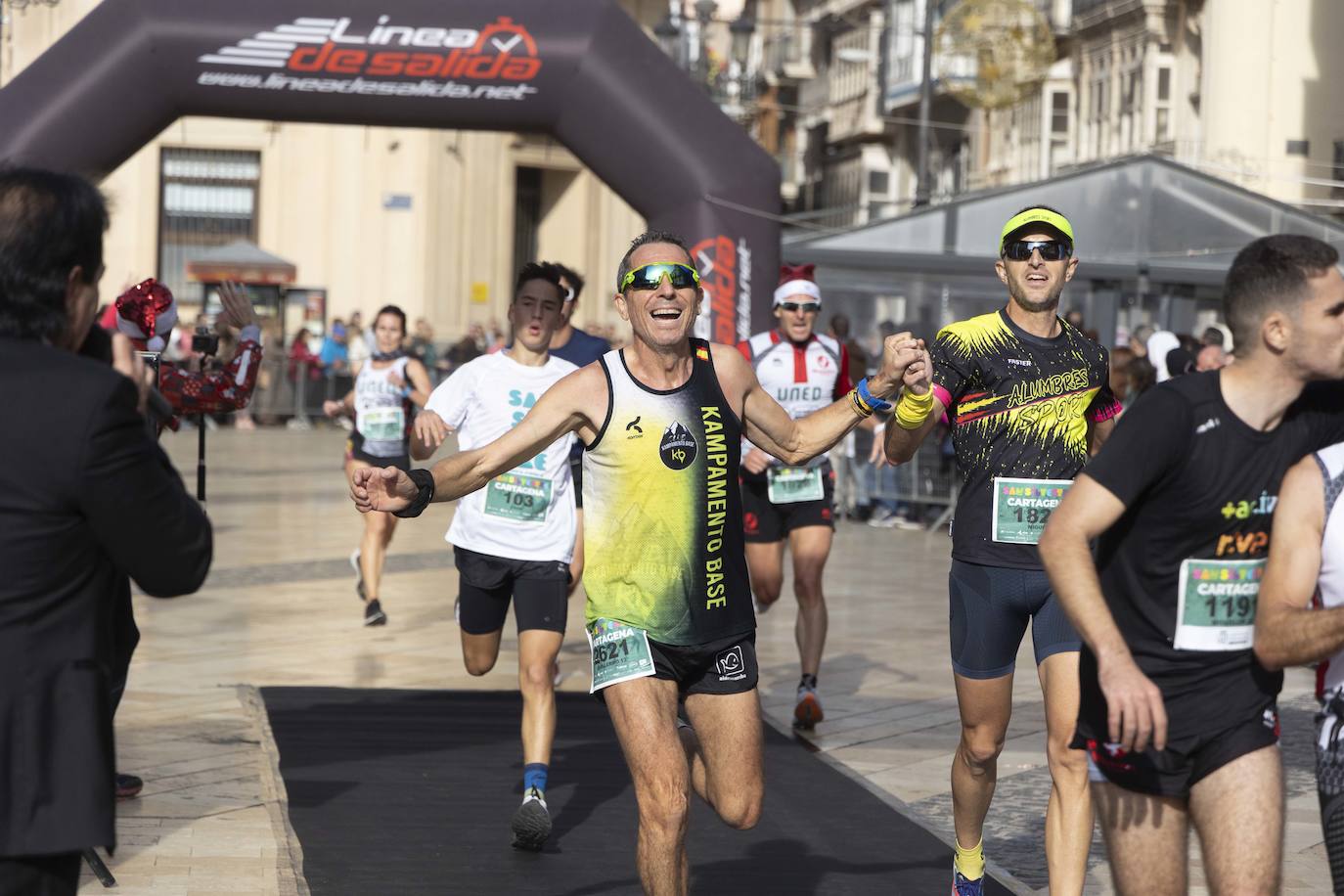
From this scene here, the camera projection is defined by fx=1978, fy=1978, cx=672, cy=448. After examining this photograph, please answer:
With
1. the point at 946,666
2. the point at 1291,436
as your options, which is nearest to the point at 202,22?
the point at 946,666

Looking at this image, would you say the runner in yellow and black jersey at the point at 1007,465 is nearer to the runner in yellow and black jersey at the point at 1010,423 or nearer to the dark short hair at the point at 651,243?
the runner in yellow and black jersey at the point at 1010,423

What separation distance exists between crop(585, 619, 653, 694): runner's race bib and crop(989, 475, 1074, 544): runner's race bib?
1.24m

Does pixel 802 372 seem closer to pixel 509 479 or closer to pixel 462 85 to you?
pixel 509 479

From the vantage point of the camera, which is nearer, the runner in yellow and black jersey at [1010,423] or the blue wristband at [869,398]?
the blue wristband at [869,398]

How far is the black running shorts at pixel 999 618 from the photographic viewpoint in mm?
5816

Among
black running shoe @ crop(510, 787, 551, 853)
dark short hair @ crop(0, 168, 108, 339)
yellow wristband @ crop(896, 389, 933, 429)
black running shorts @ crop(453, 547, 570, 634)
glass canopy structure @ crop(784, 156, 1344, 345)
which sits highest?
glass canopy structure @ crop(784, 156, 1344, 345)

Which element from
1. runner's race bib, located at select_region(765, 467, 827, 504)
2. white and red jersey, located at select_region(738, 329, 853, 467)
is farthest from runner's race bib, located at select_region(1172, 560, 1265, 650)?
white and red jersey, located at select_region(738, 329, 853, 467)

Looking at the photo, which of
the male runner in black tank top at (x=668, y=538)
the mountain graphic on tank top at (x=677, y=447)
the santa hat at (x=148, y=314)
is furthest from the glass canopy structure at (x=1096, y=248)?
the mountain graphic on tank top at (x=677, y=447)

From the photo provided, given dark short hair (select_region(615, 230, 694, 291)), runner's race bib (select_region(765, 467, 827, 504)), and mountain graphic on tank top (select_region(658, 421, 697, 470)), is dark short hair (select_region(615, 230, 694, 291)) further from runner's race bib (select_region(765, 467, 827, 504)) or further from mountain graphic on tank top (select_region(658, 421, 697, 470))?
runner's race bib (select_region(765, 467, 827, 504))

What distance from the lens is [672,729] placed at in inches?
204

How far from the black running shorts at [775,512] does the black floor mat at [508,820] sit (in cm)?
102

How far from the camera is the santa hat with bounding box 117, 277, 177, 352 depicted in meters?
6.55

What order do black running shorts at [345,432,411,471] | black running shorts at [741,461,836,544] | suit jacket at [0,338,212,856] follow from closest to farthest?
suit jacket at [0,338,212,856]
black running shorts at [741,461,836,544]
black running shorts at [345,432,411,471]

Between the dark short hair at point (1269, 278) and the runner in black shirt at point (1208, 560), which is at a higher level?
the dark short hair at point (1269, 278)
